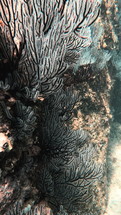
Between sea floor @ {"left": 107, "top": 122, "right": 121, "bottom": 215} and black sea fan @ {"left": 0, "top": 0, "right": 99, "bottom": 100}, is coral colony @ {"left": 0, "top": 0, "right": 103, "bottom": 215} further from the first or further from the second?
sea floor @ {"left": 107, "top": 122, "right": 121, "bottom": 215}

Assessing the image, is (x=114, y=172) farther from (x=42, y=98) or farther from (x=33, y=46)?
(x=33, y=46)

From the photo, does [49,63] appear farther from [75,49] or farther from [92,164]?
[92,164]

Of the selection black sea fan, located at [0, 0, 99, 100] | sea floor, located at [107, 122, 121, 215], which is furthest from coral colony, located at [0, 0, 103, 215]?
sea floor, located at [107, 122, 121, 215]

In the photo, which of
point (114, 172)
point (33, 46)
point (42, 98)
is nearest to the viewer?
point (33, 46)

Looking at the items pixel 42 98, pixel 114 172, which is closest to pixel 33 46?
pixel 42 98

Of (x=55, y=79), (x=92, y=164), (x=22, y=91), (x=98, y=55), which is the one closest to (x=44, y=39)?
(x=55, y=79)

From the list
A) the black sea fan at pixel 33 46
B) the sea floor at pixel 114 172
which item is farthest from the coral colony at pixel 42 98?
the sea floor at pixel 114 172

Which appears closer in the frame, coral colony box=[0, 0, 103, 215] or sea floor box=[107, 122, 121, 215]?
coral colony box=[0, 0, 103, 215]

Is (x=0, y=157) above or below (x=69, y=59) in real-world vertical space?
below
